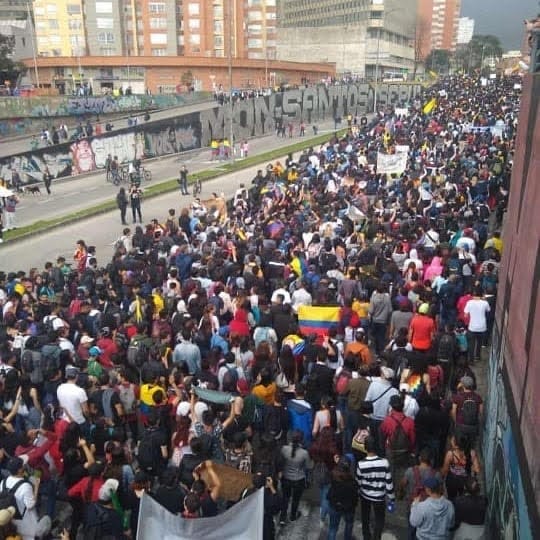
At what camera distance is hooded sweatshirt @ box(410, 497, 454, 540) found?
17.8 feet

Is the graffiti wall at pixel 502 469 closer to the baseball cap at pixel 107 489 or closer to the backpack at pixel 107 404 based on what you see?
the baseball cap at pixel 107 489

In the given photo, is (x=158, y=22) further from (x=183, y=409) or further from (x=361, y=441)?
(x=361, y=441)

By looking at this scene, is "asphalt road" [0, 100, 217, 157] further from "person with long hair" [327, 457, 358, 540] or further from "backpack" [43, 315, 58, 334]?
"person with long hair" [327, 457, 358, 540]

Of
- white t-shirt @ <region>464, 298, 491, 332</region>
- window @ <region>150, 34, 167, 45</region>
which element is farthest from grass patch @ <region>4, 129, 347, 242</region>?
window @ <region>150, 34, 167, 45</region>

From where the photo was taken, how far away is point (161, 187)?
28.8m

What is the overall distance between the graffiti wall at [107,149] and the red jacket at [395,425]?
26193mm

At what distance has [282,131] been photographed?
157ft

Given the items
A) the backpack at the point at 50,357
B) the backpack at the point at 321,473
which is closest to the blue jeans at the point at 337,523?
the backpack at the point at 321,473

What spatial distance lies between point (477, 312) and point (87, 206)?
20094mm

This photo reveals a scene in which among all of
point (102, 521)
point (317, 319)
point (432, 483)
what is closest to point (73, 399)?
point (102, 521)

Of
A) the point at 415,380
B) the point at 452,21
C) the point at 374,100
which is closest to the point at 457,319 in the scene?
the point at 415,380

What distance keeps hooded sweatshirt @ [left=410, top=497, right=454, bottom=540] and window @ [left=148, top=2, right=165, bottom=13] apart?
8538 centimetres

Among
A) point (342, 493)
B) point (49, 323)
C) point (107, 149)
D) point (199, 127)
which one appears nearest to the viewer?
point (342, 493)

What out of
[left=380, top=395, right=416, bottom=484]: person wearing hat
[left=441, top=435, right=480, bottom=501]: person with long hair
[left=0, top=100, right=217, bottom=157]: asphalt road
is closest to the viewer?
[left=441, top=435, right=480, bottom=501]: person with long hair
